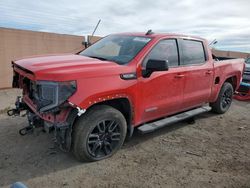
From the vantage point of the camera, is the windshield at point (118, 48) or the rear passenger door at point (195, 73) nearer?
the windshield at point (118, 48)

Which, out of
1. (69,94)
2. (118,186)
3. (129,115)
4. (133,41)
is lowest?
(118,186)

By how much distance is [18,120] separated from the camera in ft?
18.6

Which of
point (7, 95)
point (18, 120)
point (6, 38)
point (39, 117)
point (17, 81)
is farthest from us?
point (6, 38)

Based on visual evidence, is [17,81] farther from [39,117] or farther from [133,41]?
[133,41]

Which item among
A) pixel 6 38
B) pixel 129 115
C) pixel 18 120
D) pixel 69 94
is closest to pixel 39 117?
pixel 69 94

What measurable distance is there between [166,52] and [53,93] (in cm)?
229

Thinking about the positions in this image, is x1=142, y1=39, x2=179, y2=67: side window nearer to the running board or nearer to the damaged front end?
the running board

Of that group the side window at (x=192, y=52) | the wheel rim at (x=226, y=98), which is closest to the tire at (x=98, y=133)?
the side window at (x=192, y=52)

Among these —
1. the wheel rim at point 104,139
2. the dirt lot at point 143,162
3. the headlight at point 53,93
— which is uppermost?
the headlight at point 53,93

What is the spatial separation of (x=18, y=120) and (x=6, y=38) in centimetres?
488

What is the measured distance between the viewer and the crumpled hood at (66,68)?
11.3 ft

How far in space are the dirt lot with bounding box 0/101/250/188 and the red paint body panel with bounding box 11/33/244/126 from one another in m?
0.56

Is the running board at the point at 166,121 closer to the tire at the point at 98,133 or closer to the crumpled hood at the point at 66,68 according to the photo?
the tire at the point at 98,133

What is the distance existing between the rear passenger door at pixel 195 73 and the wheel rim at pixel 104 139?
1.79 metres
